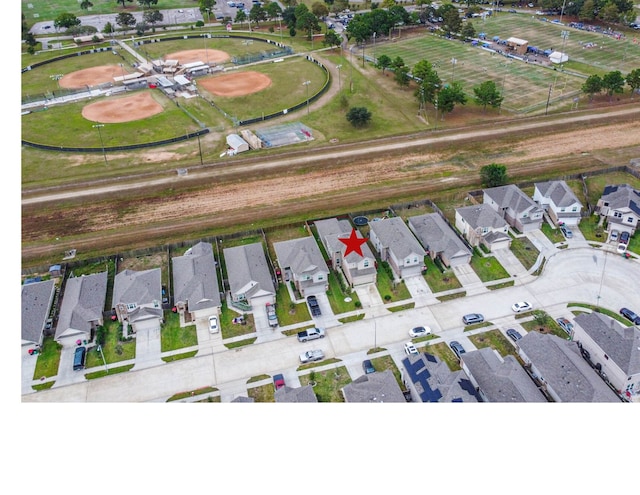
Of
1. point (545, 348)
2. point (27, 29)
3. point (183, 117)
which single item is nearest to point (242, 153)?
point (183, 117)

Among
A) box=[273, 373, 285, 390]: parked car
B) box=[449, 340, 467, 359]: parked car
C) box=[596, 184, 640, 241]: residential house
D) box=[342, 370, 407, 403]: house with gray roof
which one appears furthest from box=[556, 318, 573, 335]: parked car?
box=[273, 373, 285, 390]: parked car

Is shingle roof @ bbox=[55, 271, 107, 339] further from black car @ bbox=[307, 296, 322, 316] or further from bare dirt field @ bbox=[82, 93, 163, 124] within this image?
bare dirt field @ bbox=[82, 93, 163, 124]

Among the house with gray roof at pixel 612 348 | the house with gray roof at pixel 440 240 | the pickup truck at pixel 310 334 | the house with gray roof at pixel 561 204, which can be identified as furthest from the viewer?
the house with gray roof at pixel 561 204

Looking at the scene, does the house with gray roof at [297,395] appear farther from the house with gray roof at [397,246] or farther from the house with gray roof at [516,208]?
the house with gray roof at [516,208]

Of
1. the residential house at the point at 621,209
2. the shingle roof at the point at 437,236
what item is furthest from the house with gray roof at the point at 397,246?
the residential house at the point at 621,209

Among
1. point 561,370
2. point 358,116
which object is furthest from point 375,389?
point 358,116

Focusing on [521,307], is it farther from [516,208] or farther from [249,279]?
[249,279]
